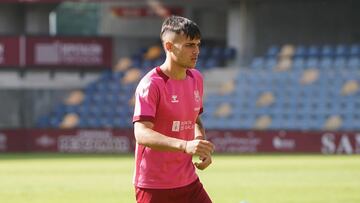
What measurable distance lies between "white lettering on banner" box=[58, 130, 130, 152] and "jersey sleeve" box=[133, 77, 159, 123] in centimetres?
2862

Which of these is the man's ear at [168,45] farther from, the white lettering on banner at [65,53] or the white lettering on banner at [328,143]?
the white lettering on banner at [65,53]

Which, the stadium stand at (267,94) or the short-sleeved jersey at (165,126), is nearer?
the short-sleeved jersey at (165,126)

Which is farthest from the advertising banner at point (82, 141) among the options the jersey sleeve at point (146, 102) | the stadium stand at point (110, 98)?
the jersey sleeve at point (146, 102)

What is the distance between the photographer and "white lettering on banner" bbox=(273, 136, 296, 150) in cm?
3391

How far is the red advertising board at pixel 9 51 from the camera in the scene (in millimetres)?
40031

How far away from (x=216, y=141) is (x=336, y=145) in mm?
4513

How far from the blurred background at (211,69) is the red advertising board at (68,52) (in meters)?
0.04

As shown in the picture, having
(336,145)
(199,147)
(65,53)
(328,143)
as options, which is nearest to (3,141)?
(65,53)

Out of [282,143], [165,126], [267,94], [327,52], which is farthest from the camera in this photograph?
[327,52]

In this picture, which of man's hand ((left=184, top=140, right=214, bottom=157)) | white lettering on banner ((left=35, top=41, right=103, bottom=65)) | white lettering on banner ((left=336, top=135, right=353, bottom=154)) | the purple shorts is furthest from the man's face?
white lettering on banner ((left=35, top=41, right=103, bottom=65))

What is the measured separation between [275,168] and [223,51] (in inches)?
657

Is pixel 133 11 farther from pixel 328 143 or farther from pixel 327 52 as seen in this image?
pixel 328 143

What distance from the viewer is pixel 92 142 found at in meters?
36.7

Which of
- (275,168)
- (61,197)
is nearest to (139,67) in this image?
(275,168)
